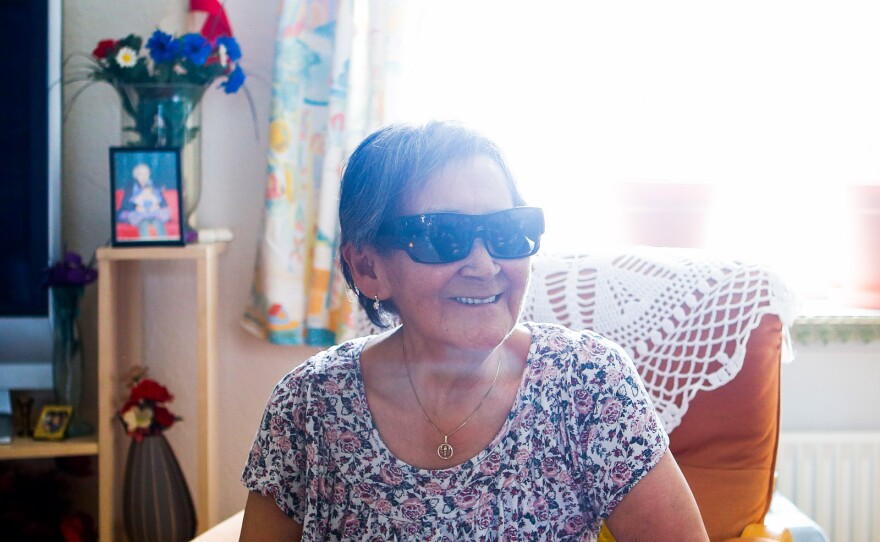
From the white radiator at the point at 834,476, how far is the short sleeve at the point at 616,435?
1.17m

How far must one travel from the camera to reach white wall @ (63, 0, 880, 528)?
7.72ft

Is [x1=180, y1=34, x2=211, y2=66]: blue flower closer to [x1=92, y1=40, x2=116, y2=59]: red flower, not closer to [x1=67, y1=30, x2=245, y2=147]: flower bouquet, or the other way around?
[x1=67, y1=30, x2=245, y2=147]: flower bouquet

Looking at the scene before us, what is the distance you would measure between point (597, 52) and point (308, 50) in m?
0.79

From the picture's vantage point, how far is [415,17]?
2.16m

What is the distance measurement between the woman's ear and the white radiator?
136 cm

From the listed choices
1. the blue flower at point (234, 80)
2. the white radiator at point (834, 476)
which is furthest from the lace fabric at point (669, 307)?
the blue flower at point (234, 80)

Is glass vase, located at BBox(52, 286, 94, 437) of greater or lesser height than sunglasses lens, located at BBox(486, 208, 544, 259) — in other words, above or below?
below

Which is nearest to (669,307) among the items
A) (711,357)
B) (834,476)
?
(711,357)

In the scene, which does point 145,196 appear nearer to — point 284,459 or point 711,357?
point 284,459

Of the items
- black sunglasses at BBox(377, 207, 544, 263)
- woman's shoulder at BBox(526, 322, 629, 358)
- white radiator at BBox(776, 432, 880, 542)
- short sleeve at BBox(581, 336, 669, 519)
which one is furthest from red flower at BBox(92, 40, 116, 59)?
white radiator at BBox(776, 432, 880, 542)

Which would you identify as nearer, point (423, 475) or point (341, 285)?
point (423, 475)

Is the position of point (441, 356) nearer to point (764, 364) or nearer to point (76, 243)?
point (764, 364)

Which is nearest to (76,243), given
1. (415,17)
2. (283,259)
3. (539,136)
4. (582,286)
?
(283,259)

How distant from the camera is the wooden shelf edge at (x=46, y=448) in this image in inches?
80.0
